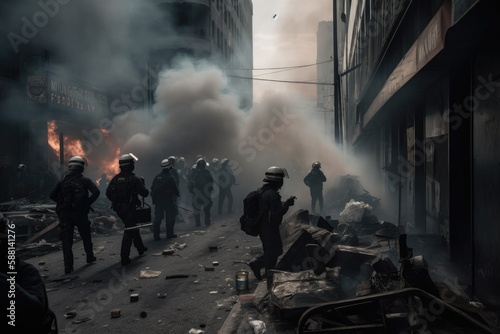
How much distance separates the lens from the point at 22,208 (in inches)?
498

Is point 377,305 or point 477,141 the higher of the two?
point 477,141

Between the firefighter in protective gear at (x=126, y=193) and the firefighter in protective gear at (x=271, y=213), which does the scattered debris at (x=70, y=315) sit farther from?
the firefighter in protective gear at (x=126, y=193)

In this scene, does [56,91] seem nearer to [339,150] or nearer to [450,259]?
[339,150]

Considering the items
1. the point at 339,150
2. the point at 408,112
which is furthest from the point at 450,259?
the point at 339,150

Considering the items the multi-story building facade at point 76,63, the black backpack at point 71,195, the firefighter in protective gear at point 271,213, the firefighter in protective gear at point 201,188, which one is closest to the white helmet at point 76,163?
the black backpack at point 71,195

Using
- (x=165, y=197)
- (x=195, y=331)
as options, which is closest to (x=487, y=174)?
(x=195, y=331)

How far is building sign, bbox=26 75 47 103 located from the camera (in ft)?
66.3

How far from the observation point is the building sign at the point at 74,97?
70.9 feet

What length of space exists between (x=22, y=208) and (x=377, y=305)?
1219cm

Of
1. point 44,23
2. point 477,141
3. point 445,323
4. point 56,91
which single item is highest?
point 44,23

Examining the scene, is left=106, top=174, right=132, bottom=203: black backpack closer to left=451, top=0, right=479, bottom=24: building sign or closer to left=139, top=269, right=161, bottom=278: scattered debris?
left=139, top=269, right=161, bottom=278: scattered debris

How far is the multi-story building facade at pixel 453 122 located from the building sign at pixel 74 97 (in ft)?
56.8

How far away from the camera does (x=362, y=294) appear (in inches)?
159

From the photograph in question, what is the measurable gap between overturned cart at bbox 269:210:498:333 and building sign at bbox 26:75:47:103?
59.7ft
